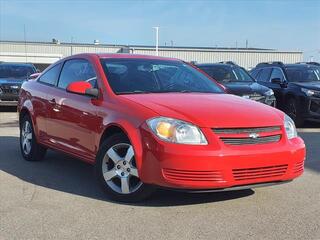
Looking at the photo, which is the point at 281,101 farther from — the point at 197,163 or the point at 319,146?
the point at 197,163

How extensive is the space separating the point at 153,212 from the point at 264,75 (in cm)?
1087

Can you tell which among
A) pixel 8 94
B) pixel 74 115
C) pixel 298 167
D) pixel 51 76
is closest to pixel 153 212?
pixel 298 167

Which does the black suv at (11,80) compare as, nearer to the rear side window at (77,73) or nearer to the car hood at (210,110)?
the rear side window at (77,73)

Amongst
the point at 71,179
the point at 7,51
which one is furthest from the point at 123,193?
the point at 7,51

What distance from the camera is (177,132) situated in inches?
196

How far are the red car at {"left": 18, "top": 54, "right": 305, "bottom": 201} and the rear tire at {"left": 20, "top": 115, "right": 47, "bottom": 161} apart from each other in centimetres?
94

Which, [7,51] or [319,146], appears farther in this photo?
[7,51]

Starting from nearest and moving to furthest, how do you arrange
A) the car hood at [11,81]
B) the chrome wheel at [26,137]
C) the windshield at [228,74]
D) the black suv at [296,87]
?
the chrome wheel at [26,137] < the black suv at [296,87] < the windshield at [228,74] < the car hood at [11,81]

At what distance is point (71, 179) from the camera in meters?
Answer: 6.65

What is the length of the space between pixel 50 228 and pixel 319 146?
6.07m

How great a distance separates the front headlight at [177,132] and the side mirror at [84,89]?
1.18 m

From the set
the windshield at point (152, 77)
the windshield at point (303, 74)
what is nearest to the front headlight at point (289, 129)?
the windshield at point (152, 77)

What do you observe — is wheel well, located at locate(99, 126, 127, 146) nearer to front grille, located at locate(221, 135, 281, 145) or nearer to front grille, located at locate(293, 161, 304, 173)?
front grille, located at locate(221, 135, 281, 145)

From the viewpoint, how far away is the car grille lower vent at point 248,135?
498 cm
